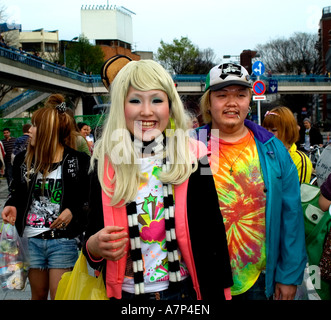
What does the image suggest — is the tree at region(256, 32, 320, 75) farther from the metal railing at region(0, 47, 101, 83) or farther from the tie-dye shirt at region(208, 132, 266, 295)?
the tie-dye shirt at region(208, 132, 266, 295)

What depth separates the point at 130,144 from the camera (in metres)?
1.89

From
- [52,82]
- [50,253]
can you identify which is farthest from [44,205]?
[52,82]

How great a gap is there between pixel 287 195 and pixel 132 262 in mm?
1038

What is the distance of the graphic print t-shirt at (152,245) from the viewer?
6.04ft

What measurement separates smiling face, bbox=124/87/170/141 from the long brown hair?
1.34 meters

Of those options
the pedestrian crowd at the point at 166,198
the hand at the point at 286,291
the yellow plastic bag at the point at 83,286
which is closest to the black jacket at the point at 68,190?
the pedestrian crowd at the point at 166,198

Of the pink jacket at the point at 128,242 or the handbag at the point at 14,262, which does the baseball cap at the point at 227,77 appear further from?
the handbag at the point at 14,262

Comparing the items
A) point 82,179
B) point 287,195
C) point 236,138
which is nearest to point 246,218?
point 287,195

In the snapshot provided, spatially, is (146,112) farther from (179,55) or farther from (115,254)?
(179,55)

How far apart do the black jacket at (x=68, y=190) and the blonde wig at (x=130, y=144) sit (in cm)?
114

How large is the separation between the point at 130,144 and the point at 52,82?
32.3 m

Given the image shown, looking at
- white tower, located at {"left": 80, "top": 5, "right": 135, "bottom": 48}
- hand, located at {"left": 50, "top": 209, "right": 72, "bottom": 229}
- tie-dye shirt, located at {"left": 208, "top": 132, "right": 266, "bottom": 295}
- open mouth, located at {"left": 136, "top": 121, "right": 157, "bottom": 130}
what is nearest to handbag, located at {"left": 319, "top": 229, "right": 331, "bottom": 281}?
tie-dye shirt, located at {"left": 208, "top": 132, "right": 266, "bottom": 295}

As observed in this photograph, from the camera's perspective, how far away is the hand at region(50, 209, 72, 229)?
2.87 meters

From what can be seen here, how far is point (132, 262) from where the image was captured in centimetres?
184
